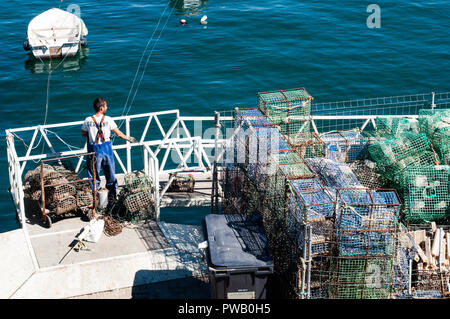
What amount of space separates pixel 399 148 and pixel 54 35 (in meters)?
23.3

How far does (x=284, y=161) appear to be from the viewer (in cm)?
1152

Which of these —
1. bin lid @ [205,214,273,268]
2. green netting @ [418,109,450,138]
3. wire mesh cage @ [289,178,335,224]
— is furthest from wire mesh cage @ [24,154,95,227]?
green netting @ [418,109,450,138]

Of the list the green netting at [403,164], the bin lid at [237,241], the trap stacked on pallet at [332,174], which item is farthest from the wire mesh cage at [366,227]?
the green netting at [403,164]

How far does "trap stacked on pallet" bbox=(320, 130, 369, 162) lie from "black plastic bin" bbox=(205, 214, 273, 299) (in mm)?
4531

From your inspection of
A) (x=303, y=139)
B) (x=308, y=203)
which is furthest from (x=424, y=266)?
(x=303, y=139)

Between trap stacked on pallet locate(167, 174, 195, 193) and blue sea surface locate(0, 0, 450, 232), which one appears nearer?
trap stacked on pallet locate(167, 174, 195, 193)

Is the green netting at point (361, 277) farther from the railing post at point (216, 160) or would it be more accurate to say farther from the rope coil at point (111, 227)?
the rope coil at point (111, 227)

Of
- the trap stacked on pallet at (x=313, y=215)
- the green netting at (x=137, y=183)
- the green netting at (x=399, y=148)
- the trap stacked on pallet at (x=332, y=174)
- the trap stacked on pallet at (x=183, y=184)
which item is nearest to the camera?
the trap stacked on pallet at (x=313, y=215)

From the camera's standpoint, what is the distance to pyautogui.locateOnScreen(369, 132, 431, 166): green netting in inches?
531

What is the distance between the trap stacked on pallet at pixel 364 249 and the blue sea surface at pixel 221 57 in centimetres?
1542

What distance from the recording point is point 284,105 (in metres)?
13.5

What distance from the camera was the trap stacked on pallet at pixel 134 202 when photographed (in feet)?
41.3

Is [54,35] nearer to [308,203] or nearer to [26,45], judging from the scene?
[26,45]

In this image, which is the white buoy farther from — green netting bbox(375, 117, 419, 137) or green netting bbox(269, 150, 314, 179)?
green netting bbox(375, 117, 419, 137)
